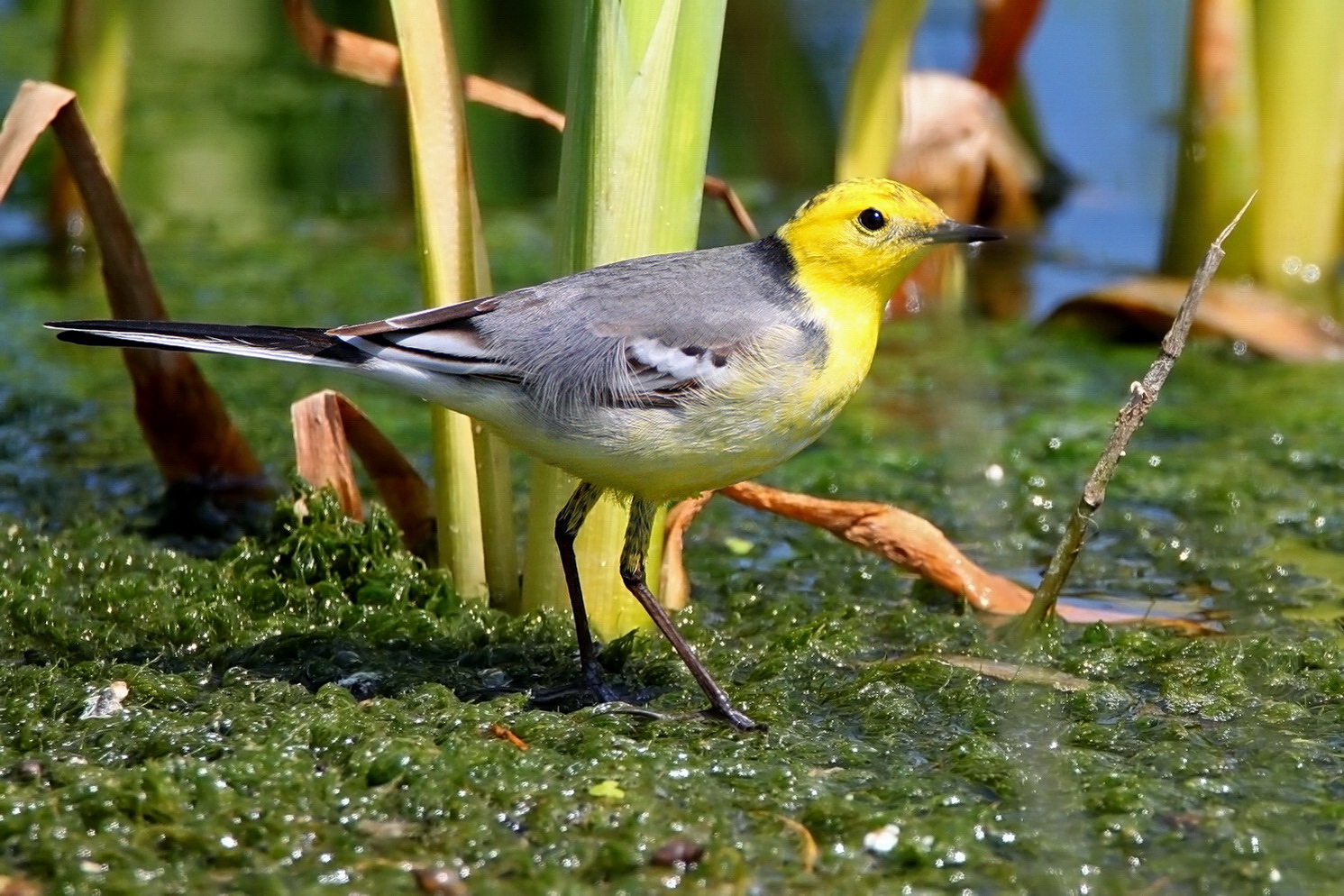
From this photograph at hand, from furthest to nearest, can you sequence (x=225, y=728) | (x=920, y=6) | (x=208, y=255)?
(x=208, y=255) → (x=920, y=6) → (x=225, y=728)

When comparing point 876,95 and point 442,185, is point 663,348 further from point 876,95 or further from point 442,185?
point 876,95

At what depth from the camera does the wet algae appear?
3.76m

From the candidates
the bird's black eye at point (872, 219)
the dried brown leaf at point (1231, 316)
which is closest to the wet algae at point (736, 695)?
the dried brown leaf at point (1231, 316)

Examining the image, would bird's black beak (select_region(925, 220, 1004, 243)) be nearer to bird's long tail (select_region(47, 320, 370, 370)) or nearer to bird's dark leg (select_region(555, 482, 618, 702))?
bird's dark leg (select_region(555, 482, 618, 702))

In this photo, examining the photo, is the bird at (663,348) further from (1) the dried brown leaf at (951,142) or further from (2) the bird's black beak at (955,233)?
(1) the dried brown leaf at (951,142)

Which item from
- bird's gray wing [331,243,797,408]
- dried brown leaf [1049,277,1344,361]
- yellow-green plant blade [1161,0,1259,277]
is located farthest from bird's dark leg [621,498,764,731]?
yellow-green plant blade [1161,0,1259,277]

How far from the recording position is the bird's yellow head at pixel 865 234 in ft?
15.3

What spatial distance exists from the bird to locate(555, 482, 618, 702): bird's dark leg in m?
0.10

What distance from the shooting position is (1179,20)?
11727mm

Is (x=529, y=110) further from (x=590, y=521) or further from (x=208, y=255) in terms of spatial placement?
(x=208, y=255)

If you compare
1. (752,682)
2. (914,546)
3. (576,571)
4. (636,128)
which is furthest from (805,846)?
(636,128)

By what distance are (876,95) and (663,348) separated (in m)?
3.47

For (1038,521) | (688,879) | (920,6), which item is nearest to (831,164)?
(920,6)

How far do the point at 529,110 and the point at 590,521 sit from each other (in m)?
1.39
